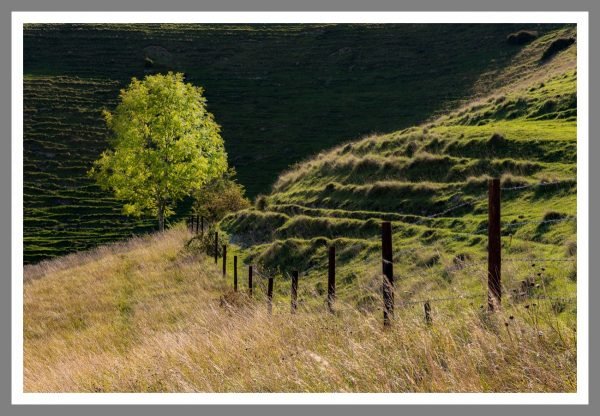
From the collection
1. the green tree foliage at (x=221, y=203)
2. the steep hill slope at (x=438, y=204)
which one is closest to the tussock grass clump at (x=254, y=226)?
the steep hill slope at (x=438, y=204)

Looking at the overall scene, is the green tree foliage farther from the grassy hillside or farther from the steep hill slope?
the grassy hillside

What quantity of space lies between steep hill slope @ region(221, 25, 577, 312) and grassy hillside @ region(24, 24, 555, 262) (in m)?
30.7

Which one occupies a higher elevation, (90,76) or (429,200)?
(90,76)

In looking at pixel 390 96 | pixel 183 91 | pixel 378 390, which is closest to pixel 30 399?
pixel 378 390

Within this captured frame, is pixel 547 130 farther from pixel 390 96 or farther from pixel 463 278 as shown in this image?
pixel 390 96

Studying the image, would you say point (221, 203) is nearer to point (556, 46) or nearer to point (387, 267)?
point (387, 267)

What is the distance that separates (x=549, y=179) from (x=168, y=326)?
14.2m

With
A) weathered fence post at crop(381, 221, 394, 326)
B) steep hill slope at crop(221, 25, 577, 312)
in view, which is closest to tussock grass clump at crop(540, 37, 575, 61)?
steep hill slope at crop(221, 25, 577, 312)

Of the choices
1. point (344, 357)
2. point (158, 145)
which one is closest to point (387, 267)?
point (344, 357)

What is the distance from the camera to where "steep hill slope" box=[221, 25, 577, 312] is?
17609 mm

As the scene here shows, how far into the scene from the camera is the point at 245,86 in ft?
314

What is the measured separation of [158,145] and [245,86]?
50304 mm

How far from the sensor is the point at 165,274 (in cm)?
2977

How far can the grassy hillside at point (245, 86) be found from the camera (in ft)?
222
